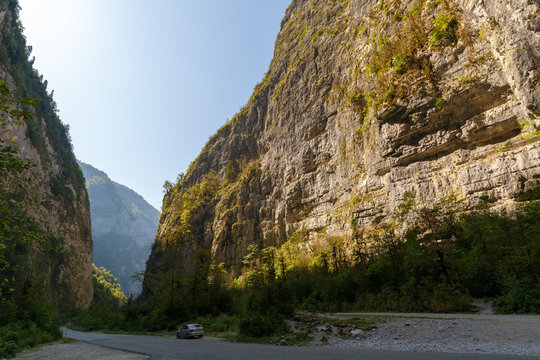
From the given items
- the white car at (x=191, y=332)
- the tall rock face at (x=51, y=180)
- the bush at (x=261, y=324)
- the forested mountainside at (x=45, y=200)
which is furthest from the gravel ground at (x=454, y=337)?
the tall rock face at (x=51, y=180)

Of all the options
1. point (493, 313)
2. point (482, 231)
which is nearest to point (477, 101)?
point (482, 231)

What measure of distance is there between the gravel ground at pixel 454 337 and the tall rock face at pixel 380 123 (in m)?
14.4

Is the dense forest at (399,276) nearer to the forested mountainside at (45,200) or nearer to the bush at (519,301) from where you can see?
the bush at (519,301)

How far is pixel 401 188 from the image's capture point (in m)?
25.1

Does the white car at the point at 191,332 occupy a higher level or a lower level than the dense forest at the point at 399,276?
lower

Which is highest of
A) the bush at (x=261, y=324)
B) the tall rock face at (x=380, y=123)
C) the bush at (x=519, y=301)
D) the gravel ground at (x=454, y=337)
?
the tall rock face at (x=380, y=123)

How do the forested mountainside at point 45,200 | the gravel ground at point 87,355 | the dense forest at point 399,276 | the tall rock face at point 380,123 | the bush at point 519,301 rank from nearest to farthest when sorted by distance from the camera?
the gravel ground at point 87,355 → the bush at point 519,301 → the dense forest at point 399,276 → the tall rock face at point 380,123 → the forested mountainside at point 45,200

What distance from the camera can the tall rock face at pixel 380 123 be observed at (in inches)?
784

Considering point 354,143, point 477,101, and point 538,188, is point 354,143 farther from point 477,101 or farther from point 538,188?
point 538,188

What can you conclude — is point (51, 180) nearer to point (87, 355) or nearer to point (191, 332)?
point (191, 332)

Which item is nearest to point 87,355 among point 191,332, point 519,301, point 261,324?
point 191,332

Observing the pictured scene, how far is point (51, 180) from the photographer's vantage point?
66750mm

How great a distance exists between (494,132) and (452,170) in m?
3.96

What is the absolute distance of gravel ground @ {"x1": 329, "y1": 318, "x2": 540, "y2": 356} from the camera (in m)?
6.25
